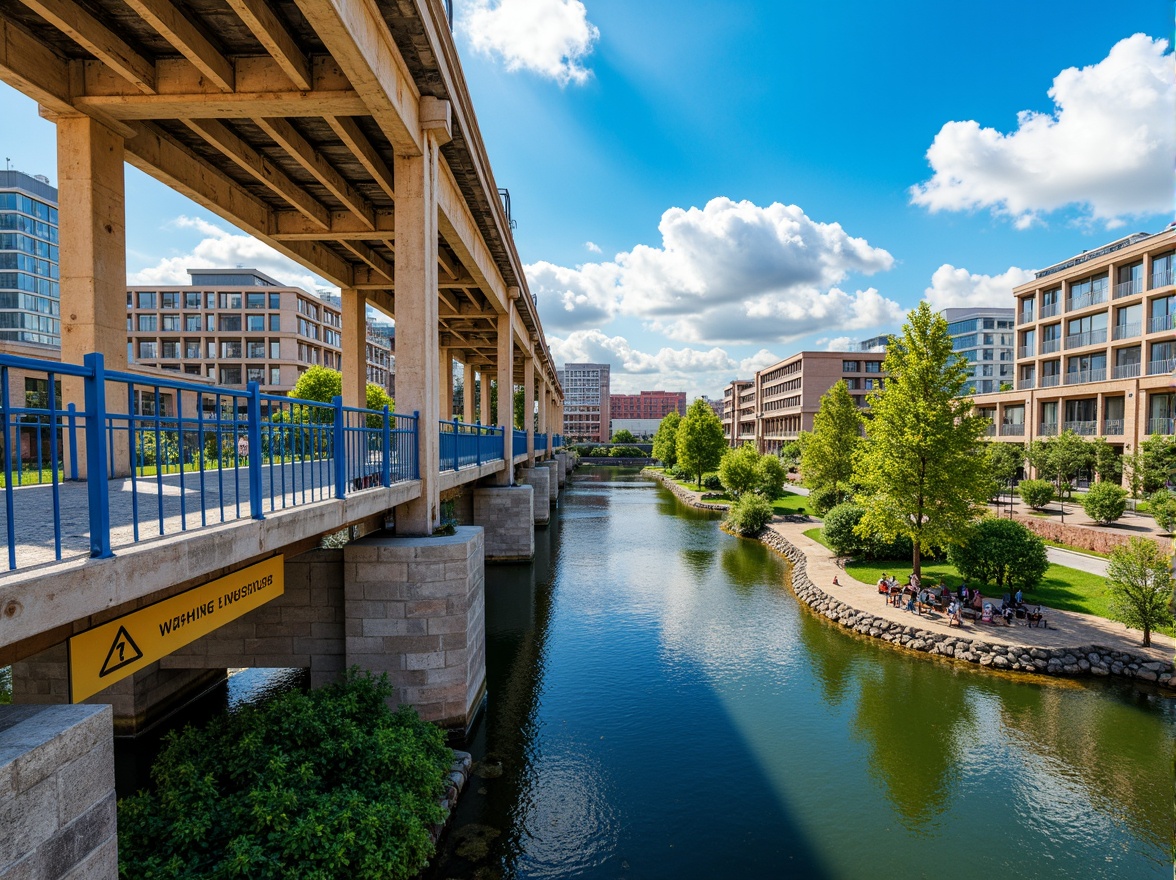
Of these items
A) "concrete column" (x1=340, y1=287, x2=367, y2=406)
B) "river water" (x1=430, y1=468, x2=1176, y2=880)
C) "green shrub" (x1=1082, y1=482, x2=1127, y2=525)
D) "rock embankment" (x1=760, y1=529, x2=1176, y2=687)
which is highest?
"concrete column" (x1=340, y1=287, x2=367, y2=406)

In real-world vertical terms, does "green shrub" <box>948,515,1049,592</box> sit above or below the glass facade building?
below

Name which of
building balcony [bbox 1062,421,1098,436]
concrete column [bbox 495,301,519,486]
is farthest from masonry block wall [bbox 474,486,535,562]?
building balcony [bbox 1062,421,1098,436]

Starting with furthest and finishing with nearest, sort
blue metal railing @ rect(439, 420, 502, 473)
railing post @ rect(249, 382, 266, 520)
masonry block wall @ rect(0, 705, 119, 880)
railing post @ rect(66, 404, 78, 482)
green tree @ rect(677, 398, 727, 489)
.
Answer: green tree @ rect(677, 398, 727, 489) → blue metal railing @ rect(439, 420, 502, 473) → railing post @ rect(249, 382, 266, 520) → railing post @ rect(66, 404, 78, 482) → masonry block wall @ rect(0, 705, 119, 880)

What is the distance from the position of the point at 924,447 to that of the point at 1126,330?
31.7 meters

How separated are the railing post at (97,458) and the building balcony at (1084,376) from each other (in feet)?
169

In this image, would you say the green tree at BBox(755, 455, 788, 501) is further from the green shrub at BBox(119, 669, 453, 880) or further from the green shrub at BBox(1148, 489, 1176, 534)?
the green shrub at BBox(119, 669, 453, 880)

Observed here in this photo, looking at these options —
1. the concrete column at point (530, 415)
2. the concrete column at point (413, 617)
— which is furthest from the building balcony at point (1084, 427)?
the concrete column at point (413, 617)

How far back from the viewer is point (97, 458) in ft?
15.0

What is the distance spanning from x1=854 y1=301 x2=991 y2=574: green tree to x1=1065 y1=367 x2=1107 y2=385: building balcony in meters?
30.0

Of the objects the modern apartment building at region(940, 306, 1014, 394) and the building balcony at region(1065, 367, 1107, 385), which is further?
the modern apartment building at region(940, 306, 1014, 394)

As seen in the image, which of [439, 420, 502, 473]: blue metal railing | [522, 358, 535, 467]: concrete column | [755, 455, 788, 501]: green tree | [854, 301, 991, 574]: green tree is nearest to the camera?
[439, 420, 502, 473]: blue metal railing

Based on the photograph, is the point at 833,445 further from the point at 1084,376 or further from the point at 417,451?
the point at 417,451

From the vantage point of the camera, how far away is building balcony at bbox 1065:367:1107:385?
135 feet

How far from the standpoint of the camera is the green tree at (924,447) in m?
19.1
